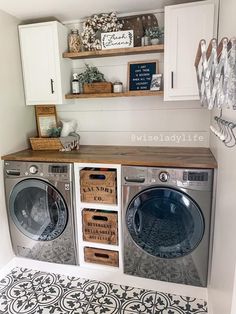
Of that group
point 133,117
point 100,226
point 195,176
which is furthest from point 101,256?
point 133,117

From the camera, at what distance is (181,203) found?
5.32ft

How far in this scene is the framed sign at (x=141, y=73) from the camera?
6.81 feet

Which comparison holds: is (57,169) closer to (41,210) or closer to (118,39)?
(41,210)

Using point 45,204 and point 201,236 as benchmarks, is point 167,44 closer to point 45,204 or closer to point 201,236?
point 201,236

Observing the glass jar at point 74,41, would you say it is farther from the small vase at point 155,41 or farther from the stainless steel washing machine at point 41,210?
the stainless steel washing machine at point 41,210

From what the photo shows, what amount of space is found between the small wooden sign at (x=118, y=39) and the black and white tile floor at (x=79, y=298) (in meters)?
1.97

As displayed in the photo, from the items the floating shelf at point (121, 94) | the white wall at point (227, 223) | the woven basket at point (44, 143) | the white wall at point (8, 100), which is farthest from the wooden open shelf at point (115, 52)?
the woven basket at point (44, 143)

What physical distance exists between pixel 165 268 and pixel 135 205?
533 millimetres

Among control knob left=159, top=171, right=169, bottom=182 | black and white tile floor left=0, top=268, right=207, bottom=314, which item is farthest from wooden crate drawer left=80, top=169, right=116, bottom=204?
black and white tile floor left=0, top=268, right=207, bottom=314

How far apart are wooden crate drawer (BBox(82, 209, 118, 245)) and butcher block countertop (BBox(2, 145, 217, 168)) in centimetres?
42

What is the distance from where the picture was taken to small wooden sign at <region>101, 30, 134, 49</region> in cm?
193

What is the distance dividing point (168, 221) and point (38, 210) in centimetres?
106

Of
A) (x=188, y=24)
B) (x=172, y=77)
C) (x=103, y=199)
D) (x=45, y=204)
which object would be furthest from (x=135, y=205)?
(x=188, y=24)

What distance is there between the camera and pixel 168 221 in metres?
1.68
